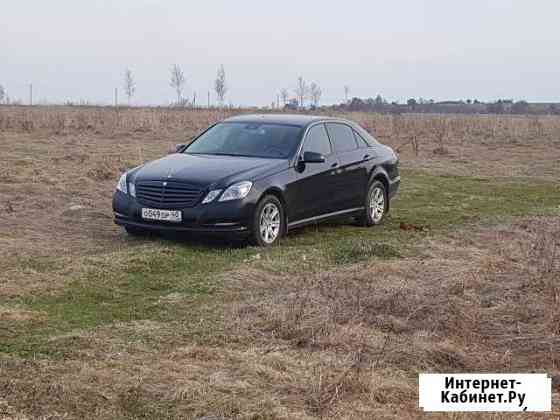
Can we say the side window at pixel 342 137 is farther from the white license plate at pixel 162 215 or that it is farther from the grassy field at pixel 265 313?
the white license plate at pixel 162 215

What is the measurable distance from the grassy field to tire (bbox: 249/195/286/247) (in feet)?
0.86

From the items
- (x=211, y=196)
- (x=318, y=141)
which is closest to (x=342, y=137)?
(x=318, y=141)

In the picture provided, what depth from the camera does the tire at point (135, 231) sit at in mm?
9373

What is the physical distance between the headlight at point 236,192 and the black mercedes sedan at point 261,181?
1 cm

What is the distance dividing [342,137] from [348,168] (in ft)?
1.60

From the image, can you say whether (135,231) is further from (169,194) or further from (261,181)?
(261,181)

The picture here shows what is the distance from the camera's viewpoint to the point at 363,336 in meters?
5.64

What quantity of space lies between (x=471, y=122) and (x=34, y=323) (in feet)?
104

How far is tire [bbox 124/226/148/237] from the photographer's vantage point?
937 centimetres

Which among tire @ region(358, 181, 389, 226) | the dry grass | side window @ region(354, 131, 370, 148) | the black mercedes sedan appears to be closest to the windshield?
the black mercedes sedan

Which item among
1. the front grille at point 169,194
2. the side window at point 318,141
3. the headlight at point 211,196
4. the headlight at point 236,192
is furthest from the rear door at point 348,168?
the front grille at point 169,194

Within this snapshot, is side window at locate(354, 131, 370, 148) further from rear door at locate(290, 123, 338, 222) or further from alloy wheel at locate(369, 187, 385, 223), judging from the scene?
rear door at locate(290, 123, 338, 222)

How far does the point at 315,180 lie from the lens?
1010 centimetres

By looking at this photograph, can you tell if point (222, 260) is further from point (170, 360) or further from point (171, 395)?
point (171, 395)
